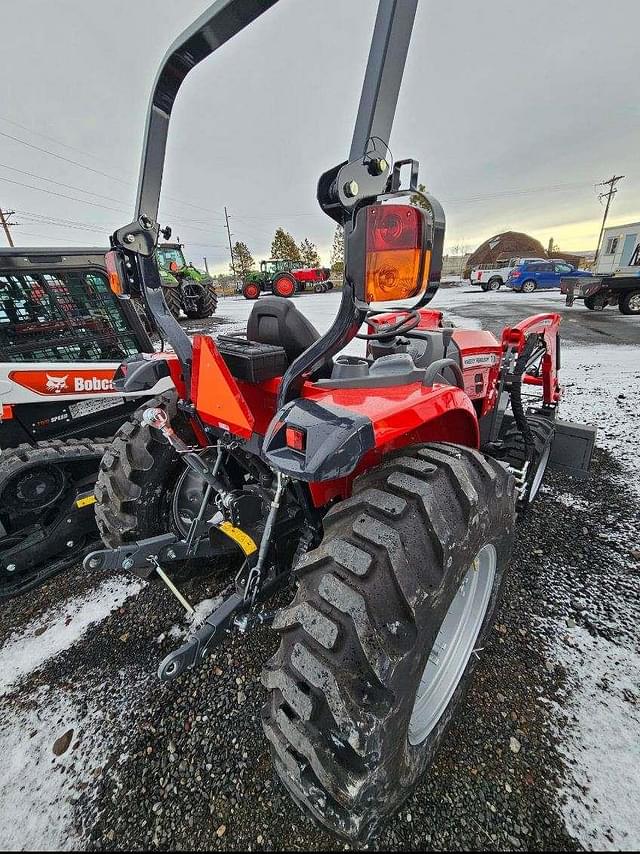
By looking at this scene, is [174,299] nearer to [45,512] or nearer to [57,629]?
[45,512]

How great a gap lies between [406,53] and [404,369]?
90 centimetres

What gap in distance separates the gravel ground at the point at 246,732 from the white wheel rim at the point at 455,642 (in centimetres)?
19

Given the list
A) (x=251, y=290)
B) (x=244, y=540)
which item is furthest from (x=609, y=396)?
(x=251, y=290)

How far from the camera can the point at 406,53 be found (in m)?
0.97

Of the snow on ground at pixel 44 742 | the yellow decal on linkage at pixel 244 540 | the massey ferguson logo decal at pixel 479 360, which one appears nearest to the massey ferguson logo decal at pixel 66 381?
the snow on ground at pixel 44 742

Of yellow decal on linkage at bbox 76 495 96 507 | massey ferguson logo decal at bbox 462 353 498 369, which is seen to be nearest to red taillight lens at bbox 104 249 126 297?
yellow decal on linkage at bbox 76 495 96 507

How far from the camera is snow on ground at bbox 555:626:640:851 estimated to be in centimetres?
130

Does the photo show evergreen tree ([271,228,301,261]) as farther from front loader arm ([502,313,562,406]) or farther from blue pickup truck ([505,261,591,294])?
front loader arm ([502,313,562,406])

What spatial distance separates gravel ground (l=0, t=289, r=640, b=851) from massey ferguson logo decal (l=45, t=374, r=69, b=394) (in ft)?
4.33

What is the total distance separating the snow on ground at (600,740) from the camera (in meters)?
1.30

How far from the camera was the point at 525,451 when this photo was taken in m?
2.89

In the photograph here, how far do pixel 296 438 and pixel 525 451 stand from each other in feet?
8.00

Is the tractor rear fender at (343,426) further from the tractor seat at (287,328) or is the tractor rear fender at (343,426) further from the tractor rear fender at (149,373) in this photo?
the tractor rear fender at (149,373)

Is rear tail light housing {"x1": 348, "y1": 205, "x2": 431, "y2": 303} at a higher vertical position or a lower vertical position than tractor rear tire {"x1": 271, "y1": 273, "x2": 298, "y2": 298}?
higher
